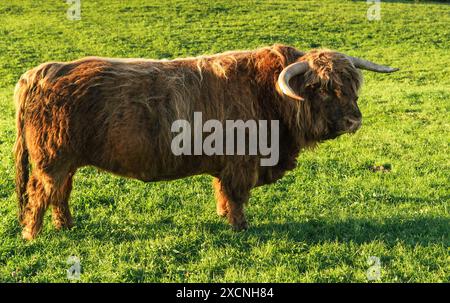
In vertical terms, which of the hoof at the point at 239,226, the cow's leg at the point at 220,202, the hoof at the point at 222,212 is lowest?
the hoof at the point at 239,226

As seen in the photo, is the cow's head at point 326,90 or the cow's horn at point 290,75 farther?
the cow's head at point 326,90

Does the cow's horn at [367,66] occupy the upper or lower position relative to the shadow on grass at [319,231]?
upper

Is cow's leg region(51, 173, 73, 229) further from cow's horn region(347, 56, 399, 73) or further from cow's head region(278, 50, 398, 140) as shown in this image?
cow's horn region(347, 56, 399, 73)

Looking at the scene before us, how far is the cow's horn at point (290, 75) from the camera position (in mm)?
4254

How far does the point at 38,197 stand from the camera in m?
4.50

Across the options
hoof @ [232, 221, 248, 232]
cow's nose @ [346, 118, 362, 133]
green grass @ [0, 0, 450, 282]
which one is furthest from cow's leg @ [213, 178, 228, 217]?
cow's nose @ [346, 118, 362, 133]

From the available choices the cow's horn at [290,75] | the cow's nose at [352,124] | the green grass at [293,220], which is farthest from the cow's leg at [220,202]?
the cow's nose at [352,124]

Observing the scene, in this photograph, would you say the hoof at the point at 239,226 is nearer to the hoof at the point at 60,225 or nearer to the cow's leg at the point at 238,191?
the cow's leg at the point at 238,191

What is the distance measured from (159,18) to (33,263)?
58.4 ft

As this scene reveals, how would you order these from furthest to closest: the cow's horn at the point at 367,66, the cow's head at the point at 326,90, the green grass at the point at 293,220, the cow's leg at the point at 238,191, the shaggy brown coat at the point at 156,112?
1. the cow's horn at the point at 367,66
2. the cow's leg at the point at 238,191
3. the cow's head at the point at 326,90
4. the shaggy brown coat at the point at 156,112
5. the green grass at the point at 293,220

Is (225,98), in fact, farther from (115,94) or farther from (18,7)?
(18,7)

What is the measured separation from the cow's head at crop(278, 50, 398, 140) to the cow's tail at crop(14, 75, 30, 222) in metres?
2.21

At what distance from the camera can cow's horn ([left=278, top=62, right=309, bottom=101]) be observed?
167 inches
